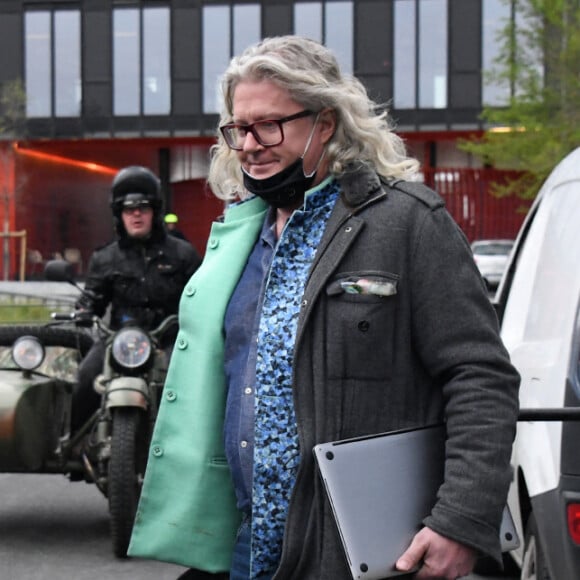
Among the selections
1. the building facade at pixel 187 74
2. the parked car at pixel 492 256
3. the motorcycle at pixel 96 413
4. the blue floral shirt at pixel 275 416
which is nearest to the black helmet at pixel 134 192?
the motorcycle at pixel 96 413

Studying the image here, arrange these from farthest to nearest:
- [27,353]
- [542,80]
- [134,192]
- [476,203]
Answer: [476,203] < [542,80] < [134,192] < [27,353]

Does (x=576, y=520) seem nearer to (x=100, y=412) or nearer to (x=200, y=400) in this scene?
(x=200, y=400)

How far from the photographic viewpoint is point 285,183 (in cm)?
271

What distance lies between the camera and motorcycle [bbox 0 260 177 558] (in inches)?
257

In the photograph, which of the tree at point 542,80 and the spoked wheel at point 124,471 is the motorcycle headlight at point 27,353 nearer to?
the spoked wheel at point 124,471

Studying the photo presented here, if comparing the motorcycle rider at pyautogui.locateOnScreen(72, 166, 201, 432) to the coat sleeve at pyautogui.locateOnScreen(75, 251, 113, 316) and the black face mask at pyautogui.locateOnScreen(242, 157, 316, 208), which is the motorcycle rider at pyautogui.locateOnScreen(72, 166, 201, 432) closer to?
the coat sleeve at pyautogui.locateOnScreen(75, 251, 113, 316)

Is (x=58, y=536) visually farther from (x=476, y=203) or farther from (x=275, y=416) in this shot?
(x=476, y=203)

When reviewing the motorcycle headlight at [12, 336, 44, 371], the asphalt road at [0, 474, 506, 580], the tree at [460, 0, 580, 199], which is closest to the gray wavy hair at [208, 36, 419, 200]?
the asphalt road at [0, 474, 506, 580]

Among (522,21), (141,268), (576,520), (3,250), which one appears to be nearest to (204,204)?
(3,250)

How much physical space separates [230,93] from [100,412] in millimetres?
4248

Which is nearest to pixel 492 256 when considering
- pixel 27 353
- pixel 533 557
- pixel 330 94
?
pixel 27 353

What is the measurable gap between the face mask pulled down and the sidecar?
427 cm

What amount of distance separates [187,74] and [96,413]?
123ft

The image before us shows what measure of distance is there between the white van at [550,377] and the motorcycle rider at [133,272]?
257 centimetres
